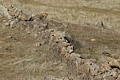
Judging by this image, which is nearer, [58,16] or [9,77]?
[9,77]

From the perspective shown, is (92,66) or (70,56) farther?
(70,56)

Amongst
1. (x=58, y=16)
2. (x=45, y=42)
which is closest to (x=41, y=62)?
(x=45, y=42)

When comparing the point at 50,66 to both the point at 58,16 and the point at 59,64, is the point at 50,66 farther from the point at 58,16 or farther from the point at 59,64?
the point at 58,16

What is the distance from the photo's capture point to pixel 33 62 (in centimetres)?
2194

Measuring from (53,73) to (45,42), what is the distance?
18.4 feet

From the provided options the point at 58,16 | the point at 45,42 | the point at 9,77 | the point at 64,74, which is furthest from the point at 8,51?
the point at 58,16

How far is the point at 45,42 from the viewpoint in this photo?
25422 mm

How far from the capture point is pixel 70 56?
70.9 ft

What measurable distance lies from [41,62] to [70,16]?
109ft

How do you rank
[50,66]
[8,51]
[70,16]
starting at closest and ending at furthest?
[50,66]
[8,51]
[70,16]

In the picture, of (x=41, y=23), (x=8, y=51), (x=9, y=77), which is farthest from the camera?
(x=41, y=23)

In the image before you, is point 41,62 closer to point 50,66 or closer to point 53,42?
point 50,66

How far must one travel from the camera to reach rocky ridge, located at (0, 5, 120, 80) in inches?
744

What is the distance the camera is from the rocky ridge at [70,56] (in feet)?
62.0
